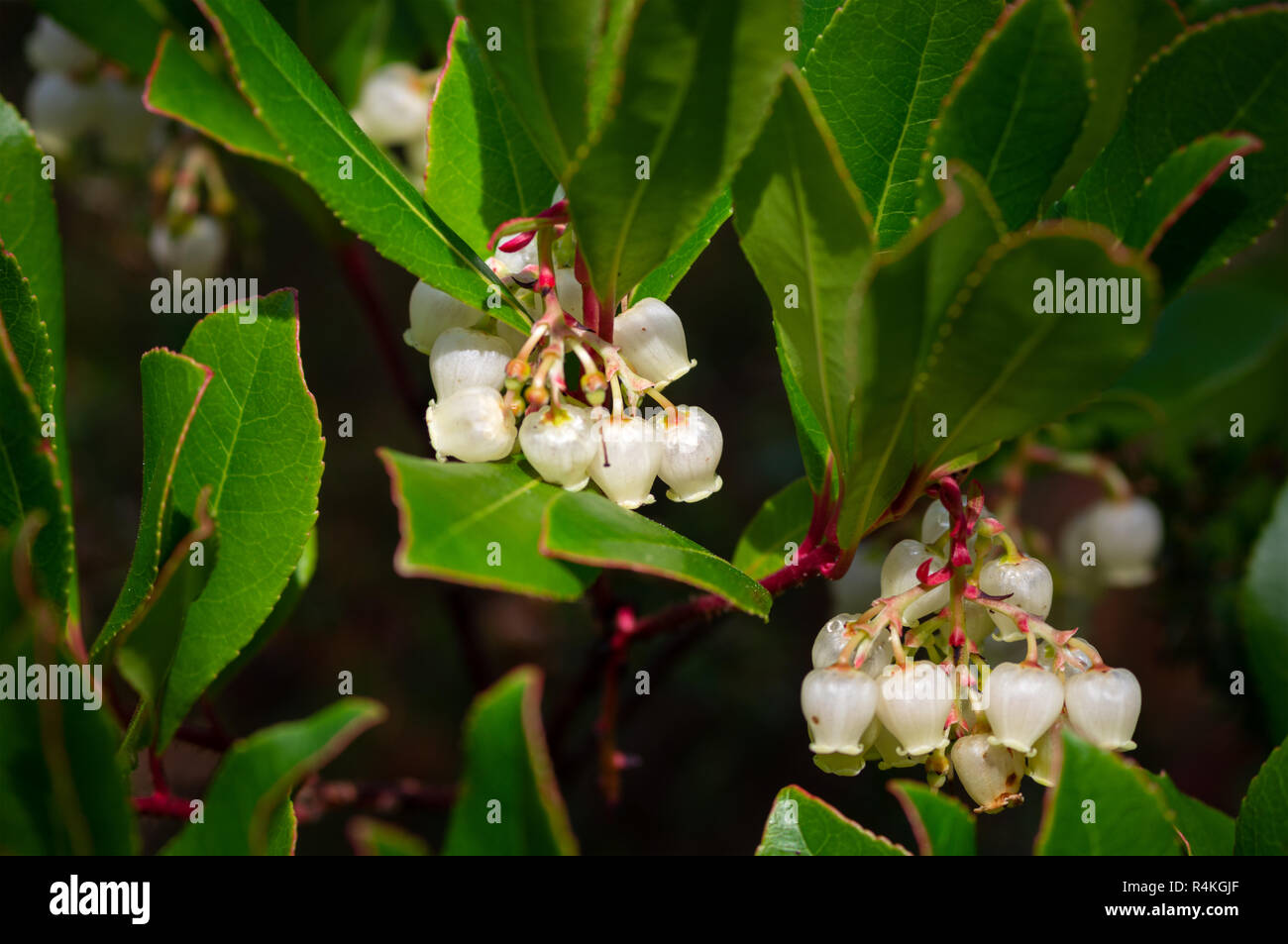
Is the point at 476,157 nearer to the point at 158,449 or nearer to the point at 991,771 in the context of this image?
the point at 158,449

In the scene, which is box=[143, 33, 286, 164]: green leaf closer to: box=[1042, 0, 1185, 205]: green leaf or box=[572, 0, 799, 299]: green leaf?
box=[572, 0, 799, 299]: green leaf

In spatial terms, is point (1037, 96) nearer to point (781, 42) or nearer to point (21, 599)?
point (781, 42)

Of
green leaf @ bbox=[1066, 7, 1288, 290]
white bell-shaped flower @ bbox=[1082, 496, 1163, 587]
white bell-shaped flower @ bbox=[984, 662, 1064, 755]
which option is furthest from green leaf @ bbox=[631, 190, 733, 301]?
white bell-shaped flower @ bbox=[1082, 496, 1163, 587]

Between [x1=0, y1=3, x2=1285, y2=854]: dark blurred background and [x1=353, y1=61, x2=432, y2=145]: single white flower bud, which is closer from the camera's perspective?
[x1=353, y1=61, x2=432, y2=145]: single white flower bud

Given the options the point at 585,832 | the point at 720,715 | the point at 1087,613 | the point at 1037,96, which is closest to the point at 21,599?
the point at 1037,96

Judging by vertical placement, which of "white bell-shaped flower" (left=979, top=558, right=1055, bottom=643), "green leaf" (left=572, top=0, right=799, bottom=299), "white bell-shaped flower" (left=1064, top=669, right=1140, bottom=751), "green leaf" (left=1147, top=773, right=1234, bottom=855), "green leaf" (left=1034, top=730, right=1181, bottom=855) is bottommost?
"green leaf" (left=1147, top=773, right=1234, bottom=855)
